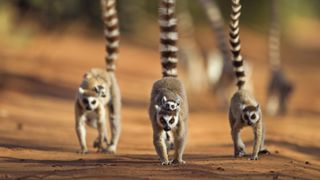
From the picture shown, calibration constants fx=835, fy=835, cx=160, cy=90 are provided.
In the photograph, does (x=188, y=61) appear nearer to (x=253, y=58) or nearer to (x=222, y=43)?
(x=222, y=43)

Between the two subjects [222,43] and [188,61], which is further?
[188,61]

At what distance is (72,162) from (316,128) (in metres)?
8.06

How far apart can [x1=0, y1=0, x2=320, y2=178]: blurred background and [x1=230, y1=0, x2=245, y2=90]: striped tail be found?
1086 mm

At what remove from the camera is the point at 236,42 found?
37.8ft

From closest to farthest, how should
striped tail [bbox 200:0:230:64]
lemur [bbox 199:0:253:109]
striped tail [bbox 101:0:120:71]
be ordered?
striped tail [bbox 101:0:120:71] → lemur [bbox 199:0:253:109] → striped tail [bbox 200:0:230:64]

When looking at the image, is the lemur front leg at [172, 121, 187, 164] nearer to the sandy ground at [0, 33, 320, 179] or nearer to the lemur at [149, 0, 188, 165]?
the lemur at [149, 0, 188, 165]

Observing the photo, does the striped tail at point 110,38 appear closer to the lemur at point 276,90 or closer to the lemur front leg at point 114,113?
the lemur front leg at point 114,113

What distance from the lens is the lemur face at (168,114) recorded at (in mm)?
9508

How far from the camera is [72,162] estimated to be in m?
9.82

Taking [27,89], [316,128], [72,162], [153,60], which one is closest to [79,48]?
[153,60]

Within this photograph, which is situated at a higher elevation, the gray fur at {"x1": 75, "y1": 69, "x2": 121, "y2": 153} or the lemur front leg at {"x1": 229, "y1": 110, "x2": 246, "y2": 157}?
the gray fur at {"x1": 75, "y1": 69, "x2": 121, "y2": 153}

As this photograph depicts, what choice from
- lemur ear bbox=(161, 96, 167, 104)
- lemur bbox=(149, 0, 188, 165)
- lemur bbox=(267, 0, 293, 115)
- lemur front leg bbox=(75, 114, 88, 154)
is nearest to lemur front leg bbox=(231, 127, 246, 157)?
lemur bbox=(149, 0, 188, 165)

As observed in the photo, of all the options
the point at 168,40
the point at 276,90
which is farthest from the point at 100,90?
the point at 276,90

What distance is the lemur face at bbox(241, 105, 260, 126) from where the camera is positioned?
34.1 feet
